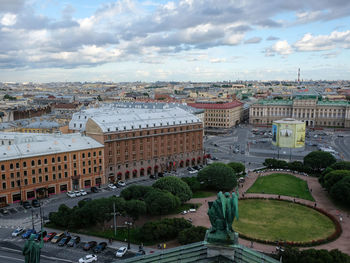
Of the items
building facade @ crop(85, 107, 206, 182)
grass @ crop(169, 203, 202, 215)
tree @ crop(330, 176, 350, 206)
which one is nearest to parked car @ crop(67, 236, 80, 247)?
grass @ crop(169, 203, 202, 215)

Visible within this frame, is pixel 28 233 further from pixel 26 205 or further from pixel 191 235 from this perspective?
pixel 191 235

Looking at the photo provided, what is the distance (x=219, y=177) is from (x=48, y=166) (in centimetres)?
3989

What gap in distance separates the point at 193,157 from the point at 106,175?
104ft

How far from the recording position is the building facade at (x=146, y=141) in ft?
294

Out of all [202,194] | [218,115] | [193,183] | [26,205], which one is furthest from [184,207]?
[218,115]

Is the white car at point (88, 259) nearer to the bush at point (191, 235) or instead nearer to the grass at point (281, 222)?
the bush at point (191, 235)

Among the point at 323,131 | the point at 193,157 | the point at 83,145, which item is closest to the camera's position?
the point at 83,145

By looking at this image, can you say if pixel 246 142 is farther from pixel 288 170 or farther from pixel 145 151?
pixel 145 151

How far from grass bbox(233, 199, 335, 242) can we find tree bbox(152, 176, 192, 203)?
11.7m

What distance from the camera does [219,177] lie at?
3086 inches

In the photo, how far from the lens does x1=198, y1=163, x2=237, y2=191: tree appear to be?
257 ft

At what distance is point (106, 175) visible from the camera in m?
88.6

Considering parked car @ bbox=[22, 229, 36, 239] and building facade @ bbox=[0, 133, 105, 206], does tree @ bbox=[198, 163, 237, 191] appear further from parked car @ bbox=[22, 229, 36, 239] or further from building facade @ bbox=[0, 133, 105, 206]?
parked car @ bbox=[22, 229, 36, 239]

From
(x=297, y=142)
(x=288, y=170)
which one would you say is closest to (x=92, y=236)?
(x=288, y=170)
